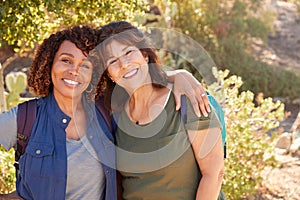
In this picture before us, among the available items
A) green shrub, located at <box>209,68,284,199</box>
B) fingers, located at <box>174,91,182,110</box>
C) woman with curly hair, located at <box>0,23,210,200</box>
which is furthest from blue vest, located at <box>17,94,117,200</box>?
green shrub, located at <box>209,68,284,199</box>

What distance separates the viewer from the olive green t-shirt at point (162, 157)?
2439 mm

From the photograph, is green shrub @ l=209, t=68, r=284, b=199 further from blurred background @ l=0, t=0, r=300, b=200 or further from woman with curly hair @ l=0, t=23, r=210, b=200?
woman with curly hair @ l=0, t=23, r=210, b=200

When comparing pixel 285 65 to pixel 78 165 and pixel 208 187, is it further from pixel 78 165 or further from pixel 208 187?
pixel 78 165

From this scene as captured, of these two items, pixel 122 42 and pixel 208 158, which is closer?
pixel 208 158

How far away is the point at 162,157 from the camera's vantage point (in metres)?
2.45

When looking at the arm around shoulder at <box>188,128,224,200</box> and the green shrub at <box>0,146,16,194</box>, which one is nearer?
the arm around shoulder at <box>188,128,224,200</box>

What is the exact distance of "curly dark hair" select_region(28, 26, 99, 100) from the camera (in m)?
2.61

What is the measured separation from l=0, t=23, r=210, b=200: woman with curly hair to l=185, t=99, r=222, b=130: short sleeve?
0.52ft

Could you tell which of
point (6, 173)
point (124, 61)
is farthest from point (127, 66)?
point (6, 173)

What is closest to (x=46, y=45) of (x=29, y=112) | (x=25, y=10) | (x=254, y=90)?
(x=29, y=112)

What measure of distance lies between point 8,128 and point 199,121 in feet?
2.70

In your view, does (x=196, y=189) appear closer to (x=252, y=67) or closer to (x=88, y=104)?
(x=88, y=104)

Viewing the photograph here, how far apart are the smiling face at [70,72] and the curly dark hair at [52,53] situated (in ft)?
0.07

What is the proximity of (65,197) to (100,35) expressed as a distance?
75 centimetres
